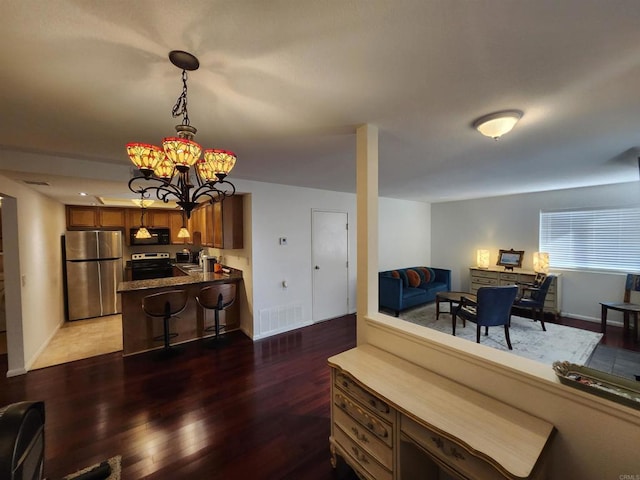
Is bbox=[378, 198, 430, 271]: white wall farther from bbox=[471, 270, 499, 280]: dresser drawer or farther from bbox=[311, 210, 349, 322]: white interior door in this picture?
bbox=[311, 210, 349, 322]: white interior door

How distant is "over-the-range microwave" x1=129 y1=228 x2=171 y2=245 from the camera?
212 inches

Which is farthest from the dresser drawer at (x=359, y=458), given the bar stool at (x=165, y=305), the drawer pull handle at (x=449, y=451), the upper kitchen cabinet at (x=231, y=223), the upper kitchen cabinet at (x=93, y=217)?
the upper kitchen cabinet at (x=93, y=217)

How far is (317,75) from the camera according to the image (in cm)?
130

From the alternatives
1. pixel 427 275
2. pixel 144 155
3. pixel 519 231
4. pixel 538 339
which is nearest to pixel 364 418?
pixel 144 155

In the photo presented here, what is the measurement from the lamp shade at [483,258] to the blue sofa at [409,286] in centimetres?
65

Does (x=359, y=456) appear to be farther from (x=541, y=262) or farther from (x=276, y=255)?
(x=541, y=262)

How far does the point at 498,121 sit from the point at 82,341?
552 centimetres

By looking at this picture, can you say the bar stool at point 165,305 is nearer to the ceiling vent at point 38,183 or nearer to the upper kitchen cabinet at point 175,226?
the ceiling vent at point 38,183

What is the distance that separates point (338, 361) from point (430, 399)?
578mm

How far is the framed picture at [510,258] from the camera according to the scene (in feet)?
16.7

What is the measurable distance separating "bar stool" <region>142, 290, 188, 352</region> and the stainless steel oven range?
8.37 ft

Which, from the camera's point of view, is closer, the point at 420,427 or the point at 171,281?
the point at 420,427

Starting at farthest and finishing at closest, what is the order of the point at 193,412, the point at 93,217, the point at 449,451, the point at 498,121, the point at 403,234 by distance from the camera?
the point at 403,234, the point at 93,217, the point at 193,412, the point at 498,121, the point at 449,451

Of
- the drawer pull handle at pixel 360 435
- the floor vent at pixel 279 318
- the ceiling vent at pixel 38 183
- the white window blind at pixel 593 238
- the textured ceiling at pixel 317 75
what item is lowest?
the floor vent at pixel 279 318
